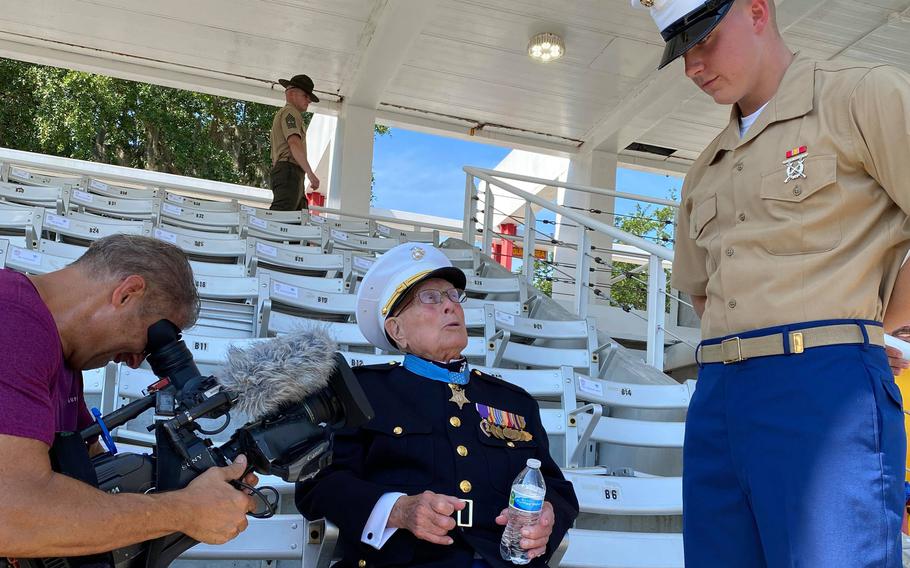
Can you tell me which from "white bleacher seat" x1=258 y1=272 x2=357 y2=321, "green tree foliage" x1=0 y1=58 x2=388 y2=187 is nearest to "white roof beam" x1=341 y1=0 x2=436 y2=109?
"white bleacher seat" x1=258 y1=272 x2=357 y2=321

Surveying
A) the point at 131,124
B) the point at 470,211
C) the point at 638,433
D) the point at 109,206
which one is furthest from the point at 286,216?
the point at 131,124

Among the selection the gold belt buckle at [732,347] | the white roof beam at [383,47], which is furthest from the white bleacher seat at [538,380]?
the white roof beam at [383,47]

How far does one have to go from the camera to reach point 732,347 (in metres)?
1.27

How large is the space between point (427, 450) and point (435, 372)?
0.22m

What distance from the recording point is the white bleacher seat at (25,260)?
3.12 meters

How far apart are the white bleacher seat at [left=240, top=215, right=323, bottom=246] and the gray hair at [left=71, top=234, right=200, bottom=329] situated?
433 centimetres

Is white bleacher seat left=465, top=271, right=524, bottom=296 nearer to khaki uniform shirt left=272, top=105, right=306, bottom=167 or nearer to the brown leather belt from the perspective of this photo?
khaki uniform shirt left=272, top=105, right=306, bottom=167

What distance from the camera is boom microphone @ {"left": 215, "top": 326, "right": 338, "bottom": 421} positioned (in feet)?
3.95

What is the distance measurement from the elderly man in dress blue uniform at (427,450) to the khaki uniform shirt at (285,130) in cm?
454

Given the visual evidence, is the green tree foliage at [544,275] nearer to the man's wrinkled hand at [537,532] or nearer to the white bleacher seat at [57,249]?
the white bleacher seat at [57,249]

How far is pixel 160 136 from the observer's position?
16938mm

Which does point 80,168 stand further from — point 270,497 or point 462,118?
point 270,497

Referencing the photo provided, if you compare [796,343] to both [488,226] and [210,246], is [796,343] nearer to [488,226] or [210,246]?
[210,246]

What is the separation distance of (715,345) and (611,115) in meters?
7.71
